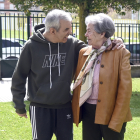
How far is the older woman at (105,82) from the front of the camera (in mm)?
3020

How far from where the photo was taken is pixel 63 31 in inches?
127

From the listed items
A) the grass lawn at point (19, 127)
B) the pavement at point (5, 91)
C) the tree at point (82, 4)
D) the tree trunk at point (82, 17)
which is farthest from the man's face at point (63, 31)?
the tree trunk at point (82, 17)

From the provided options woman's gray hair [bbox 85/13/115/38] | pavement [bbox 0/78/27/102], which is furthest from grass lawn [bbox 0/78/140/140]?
woman's gray hair [bbox 85/13/115/38]

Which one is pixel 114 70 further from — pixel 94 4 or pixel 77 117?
pixel 94 4

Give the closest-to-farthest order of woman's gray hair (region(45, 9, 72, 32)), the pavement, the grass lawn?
1. woman's gray hair (region(45, 9, 72, 32))
2. the grass lawn
3. the pavement

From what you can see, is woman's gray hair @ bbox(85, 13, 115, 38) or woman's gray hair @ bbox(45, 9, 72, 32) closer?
woman's gray hair @ bbox(85, 13, 115, 38)

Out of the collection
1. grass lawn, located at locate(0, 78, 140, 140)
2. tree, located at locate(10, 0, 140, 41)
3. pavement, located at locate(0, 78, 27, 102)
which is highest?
tree, located at locate(10, 0, 140, 41)

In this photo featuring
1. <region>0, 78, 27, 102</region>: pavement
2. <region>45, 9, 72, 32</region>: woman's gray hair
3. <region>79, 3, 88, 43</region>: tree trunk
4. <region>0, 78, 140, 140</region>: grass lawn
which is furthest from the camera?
<region>79, 3, 88, 43</region>: tree trunk

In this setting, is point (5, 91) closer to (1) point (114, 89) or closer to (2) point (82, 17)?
(2) point (82, 17)

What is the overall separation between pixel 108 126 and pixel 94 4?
22.2 feet

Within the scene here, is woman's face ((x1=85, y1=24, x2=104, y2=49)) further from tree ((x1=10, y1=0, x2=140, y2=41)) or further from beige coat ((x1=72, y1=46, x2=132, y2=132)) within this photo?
tree ((x1=10, y1=0, x2=140, y2=41))

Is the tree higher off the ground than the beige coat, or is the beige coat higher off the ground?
the tree

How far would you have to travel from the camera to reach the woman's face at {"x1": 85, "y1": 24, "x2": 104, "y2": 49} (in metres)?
3.10

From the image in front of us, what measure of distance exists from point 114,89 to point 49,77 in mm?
685
